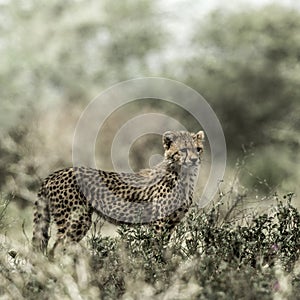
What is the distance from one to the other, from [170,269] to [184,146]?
5.85 feet

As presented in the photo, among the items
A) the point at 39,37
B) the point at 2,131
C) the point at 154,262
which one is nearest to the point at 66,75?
the point at 39,37

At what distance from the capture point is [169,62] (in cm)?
2011

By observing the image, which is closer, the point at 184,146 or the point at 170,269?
the point at 170,269

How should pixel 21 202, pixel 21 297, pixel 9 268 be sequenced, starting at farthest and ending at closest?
pixel 21 202 → pixel 9 268 → pixel 21 297

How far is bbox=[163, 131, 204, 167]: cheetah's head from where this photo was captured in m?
6.61

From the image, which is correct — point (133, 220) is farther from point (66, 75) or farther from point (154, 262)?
point (66, 75)

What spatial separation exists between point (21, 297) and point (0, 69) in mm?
15329

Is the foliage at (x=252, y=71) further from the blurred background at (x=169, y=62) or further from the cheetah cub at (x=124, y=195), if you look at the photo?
the cheetah cub at (x=124, y=195)

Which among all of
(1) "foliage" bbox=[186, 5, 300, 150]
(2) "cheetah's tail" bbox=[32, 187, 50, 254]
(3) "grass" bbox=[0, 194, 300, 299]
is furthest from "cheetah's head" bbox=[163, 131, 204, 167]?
(1) "foliage" bbox=[186, 5, 300, 150]

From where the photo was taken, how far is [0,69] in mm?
19297

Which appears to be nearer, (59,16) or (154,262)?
(154,262)

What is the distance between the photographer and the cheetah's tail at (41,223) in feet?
22.0

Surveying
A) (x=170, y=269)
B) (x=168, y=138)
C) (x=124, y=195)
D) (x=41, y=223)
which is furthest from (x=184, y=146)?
(x=170, y=269)

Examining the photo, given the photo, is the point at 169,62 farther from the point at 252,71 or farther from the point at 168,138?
the point at 168,138
